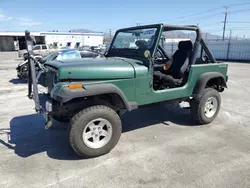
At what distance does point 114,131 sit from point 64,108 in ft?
2.79

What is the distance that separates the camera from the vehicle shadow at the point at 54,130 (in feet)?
11.6

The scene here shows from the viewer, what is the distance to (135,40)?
430 centimetres

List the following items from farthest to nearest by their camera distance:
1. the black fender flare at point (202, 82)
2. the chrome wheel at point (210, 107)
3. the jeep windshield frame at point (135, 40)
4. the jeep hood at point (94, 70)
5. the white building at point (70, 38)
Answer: the white building at point (70, 38)
the chrome wheel at point (210, 107)
the black fender flare at point (202, 82)
the jeep windshield frame at point (135, 40)
the jeep hood at point (94, 70)

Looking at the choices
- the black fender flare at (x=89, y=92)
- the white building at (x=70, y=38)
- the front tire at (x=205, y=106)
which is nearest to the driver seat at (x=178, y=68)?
the front tire at (x=205, y=106)

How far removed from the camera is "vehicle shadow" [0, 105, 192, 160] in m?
3.54

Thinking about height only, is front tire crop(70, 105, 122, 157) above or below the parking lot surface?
above

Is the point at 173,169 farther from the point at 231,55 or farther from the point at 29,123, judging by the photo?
the point at 231,55

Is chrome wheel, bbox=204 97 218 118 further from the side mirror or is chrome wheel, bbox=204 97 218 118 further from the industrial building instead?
the industrial building

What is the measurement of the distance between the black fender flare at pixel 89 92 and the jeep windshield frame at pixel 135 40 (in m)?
0.93

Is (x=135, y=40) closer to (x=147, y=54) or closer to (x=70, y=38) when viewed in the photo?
(x=147, y=54)

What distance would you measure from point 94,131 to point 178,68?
2462mm

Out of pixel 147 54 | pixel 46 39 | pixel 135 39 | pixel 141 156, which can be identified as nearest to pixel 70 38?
pixel 46 39

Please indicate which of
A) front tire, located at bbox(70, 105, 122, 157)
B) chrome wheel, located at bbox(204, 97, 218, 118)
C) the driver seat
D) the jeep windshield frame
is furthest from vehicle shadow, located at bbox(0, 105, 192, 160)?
the jeep windshield frame

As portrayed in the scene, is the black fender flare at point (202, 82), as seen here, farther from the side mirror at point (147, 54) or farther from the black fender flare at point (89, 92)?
the black fender flare at point (89, 92)
